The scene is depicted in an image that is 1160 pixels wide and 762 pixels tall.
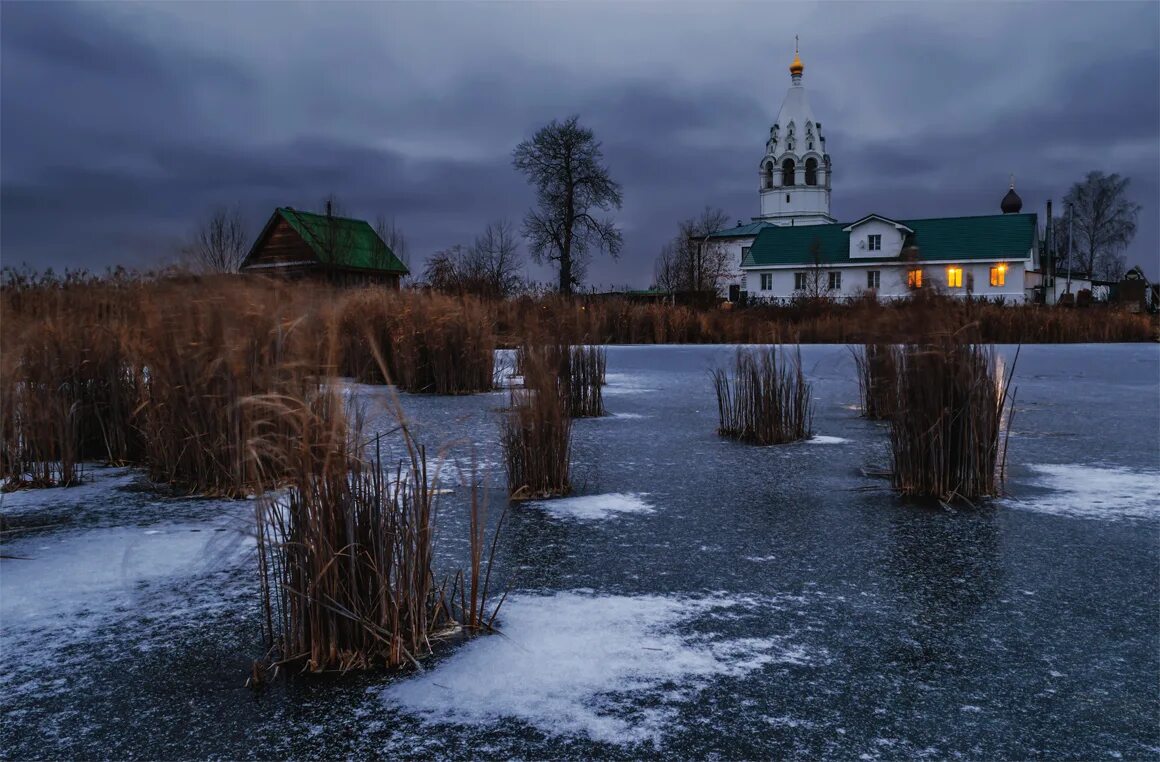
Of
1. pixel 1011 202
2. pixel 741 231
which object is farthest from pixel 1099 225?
pixel 741 231

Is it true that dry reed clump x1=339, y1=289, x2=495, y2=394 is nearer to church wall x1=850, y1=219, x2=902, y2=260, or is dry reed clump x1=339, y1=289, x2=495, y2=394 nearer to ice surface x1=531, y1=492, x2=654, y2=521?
ice surface x1=531, y1=492, x2=654, y2=521

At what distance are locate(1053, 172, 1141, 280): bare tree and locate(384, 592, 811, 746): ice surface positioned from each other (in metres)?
62.2

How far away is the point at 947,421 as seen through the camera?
4.04m

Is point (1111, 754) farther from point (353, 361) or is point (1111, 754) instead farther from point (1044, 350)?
point (1044, 350)

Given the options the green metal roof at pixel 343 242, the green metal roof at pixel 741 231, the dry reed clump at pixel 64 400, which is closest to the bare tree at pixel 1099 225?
the green metal roof at pixel 741 231

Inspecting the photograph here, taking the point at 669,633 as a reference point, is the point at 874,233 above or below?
above

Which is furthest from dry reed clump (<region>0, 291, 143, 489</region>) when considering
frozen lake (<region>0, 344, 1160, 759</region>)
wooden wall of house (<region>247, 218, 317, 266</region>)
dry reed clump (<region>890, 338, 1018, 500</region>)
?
wooden wall of house (<region>247, 218, 317, 266</region>)

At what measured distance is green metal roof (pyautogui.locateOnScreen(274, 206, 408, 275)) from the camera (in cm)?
2209

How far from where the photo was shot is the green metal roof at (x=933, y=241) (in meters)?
39.1

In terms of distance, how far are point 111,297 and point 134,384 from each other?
1263mm

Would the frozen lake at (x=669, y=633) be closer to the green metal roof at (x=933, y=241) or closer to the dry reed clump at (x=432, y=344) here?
the dry reed clump at (x=432, y=344)

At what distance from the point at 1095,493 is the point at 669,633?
9.73 feet

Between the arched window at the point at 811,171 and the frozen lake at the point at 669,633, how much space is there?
62.9 m

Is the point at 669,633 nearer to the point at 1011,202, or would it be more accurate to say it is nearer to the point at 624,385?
the point at 624,385
